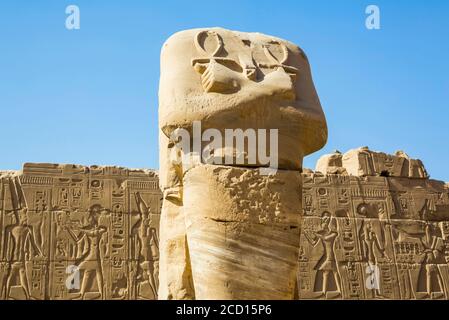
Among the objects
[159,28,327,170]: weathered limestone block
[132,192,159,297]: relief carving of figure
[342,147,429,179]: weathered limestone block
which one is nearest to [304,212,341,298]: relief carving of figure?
[342,147,429,179]: weathered limestone block

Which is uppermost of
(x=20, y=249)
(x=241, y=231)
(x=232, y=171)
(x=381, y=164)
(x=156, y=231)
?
(x=381, y=164)

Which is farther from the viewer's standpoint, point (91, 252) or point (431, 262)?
point (431, 262)

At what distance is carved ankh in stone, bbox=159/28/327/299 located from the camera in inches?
123

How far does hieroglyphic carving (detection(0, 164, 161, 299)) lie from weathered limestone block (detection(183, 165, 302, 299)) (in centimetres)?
617

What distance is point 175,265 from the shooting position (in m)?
3.61

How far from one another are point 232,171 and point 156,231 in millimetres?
6487

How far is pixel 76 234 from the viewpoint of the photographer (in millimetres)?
9203

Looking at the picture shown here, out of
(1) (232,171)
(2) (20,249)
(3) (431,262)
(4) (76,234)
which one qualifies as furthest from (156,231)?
(1) (232,171)

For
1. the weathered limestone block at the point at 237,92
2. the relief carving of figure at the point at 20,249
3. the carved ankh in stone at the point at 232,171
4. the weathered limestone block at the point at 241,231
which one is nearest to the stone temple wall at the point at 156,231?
the relief carving of figure at the point at 20,249

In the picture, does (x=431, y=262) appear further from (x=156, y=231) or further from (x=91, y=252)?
(x=91, y=252)

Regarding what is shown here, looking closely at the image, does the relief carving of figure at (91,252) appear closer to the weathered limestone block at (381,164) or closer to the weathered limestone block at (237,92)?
the weathered limestone block at (381,164)

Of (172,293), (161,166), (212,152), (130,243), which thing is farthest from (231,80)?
(130,243)

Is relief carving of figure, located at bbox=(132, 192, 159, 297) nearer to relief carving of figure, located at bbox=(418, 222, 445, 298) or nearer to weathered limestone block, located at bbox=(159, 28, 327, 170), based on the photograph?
relief carving of figure, located at bbox=(418, 222, 445, 298)

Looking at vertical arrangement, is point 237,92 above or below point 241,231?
above
